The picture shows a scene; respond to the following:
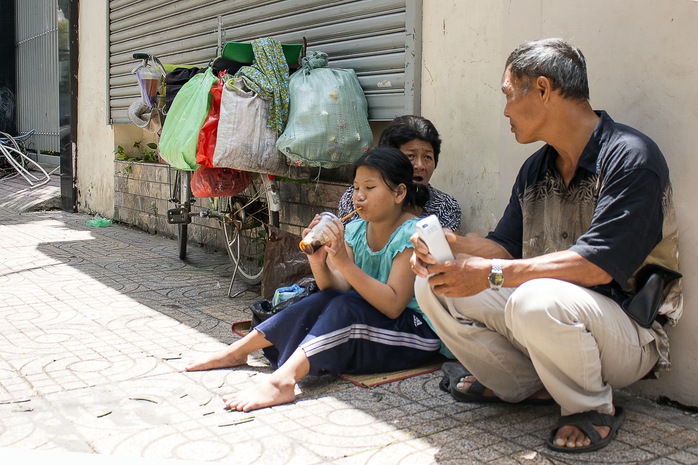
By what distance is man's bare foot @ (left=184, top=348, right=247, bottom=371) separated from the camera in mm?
3418

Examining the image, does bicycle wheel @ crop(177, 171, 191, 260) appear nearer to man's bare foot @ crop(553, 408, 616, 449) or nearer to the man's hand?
the man's hand

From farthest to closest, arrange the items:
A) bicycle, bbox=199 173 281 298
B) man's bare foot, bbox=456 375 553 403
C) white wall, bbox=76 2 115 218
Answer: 1. white wall, bbox=76 2 115 218
2. bicycle, bbox=199 173 281 298
3. man's bare foot, bbox=456 375 553 403

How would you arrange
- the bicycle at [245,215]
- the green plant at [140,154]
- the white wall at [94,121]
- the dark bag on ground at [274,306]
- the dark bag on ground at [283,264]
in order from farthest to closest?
the white wall at [94,121]
the green plant at [140,154]
the bicycle at [245,215]
the dark bag on ground at [283,264]
the dark bag on ground at [274,306]

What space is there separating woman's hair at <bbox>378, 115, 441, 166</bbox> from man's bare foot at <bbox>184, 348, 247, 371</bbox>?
1.23 meters

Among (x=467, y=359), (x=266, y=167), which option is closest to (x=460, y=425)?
(x=467, y=359)

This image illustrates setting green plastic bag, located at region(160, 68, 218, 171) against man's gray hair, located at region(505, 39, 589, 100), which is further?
green plastic bag, located at region(160, 68, 218, 171)

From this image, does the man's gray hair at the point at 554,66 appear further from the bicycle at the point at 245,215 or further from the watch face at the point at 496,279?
the bicycle at the point at 245,215

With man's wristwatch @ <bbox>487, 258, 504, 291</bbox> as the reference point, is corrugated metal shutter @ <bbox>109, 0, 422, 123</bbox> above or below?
above

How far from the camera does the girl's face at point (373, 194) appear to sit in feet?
10.8

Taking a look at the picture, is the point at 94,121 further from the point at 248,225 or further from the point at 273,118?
the point at 273,118

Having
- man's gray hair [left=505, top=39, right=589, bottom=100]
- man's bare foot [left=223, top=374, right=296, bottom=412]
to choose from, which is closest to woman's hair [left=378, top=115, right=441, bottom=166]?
man's gray hair [left=505, top=39, right=589, bottom=100]

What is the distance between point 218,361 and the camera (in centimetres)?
344

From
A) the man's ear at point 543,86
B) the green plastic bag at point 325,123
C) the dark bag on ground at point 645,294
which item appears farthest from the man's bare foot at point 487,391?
the green plastic bag at point 325,123

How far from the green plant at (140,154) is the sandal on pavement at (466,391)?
5790 millimetres
